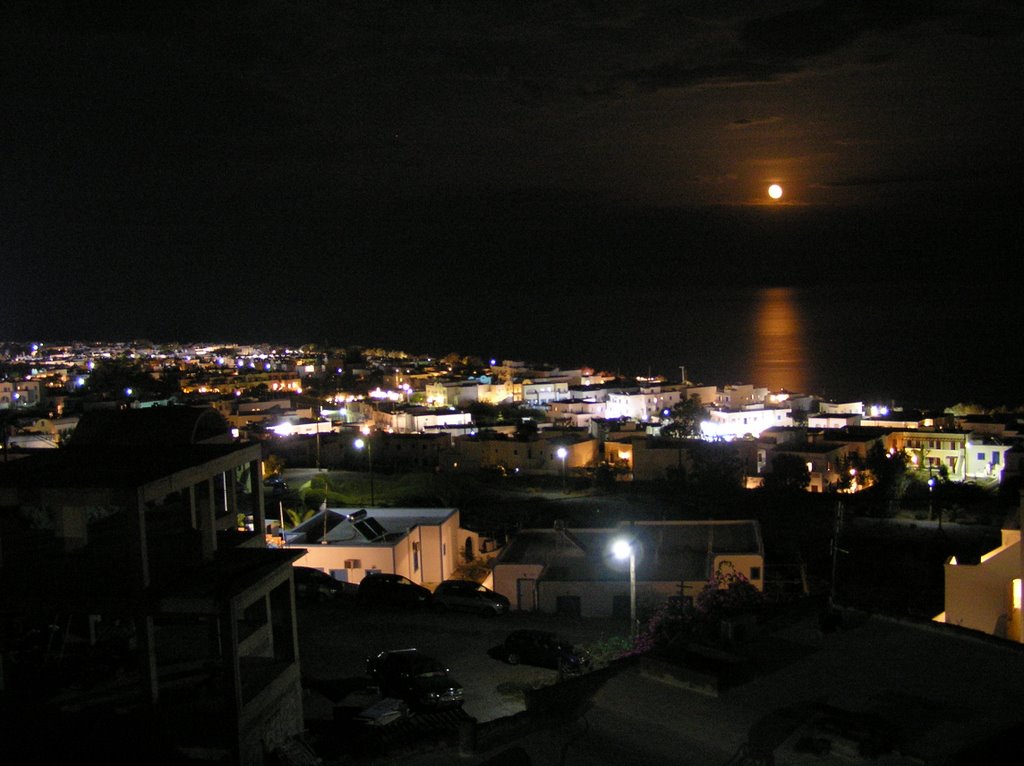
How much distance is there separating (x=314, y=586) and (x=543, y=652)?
2983 millimetres

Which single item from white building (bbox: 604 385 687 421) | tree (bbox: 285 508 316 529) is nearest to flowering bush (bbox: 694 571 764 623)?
tree (bbox: 285 508 316 529)

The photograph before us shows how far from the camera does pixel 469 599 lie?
8750 millimetres

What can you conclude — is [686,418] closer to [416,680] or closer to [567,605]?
[567,605]

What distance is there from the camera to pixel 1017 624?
22.4 feet

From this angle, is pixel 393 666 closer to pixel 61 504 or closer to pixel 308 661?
pixel 308 661

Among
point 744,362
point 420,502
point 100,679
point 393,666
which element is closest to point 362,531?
point 393,666

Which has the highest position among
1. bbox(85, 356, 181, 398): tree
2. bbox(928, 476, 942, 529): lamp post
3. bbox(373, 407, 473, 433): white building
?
bbox(85, 356, 181, 398): tree

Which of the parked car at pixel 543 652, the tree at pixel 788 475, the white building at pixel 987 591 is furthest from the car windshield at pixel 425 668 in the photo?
the tree at pixel 788 475

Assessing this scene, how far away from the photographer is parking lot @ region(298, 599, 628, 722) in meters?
6.34

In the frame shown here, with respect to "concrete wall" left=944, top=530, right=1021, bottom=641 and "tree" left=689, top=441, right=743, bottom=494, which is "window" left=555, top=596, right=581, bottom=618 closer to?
"concrete wall" left=944, top=530, right=1021, bottom=641

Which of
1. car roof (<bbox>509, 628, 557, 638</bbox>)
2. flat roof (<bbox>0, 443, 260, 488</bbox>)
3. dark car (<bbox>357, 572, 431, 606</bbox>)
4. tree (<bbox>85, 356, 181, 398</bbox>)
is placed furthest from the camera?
tree (<bbox>85, 356, 181, 398</bbox>)

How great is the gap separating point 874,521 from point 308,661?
1153cm

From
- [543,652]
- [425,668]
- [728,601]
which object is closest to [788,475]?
[543,652]

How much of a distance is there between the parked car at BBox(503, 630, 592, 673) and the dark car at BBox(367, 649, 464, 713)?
2.20 ft
